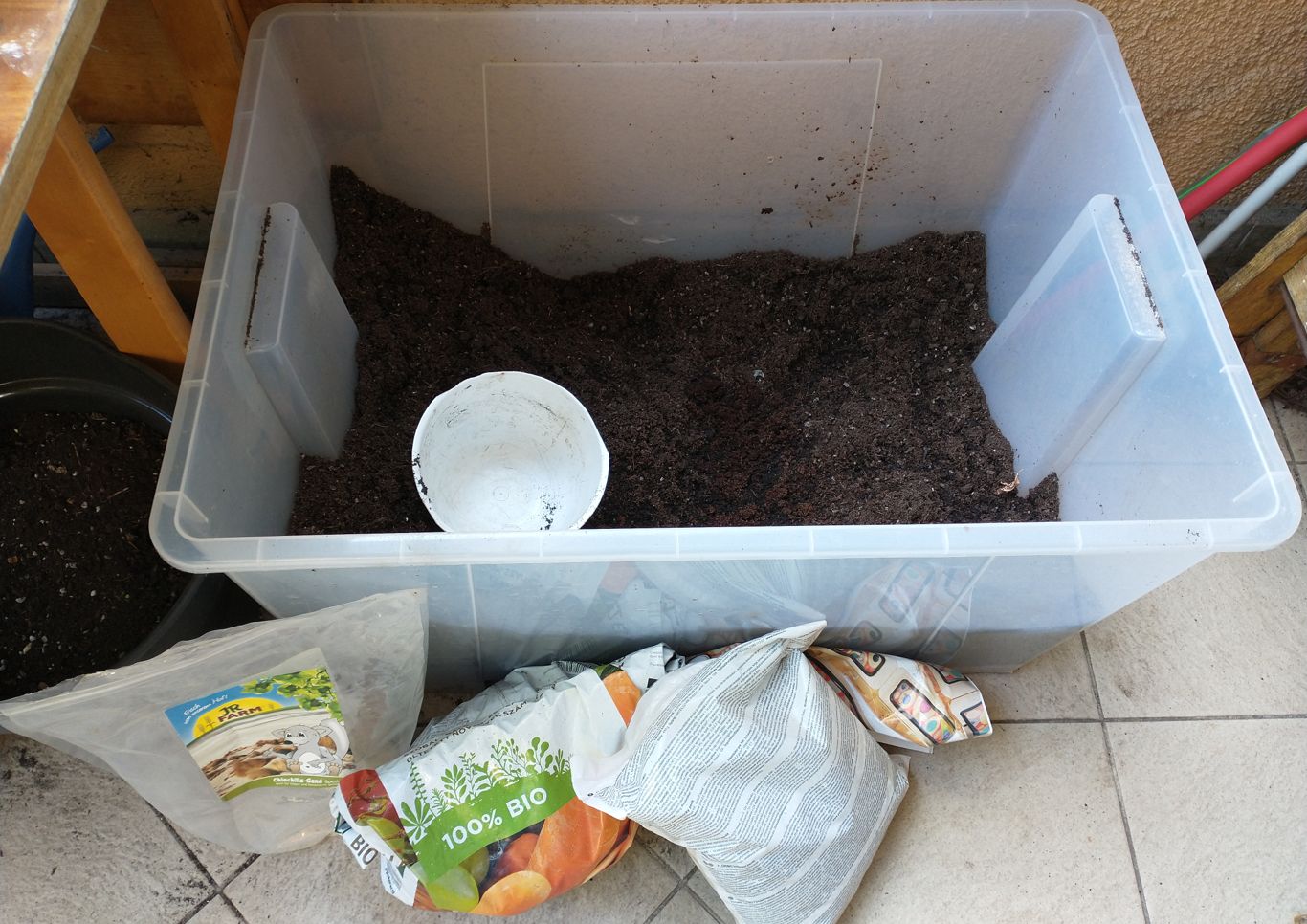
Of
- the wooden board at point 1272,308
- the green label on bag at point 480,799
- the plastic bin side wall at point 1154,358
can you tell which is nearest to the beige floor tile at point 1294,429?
the wooden board at point 1272,308

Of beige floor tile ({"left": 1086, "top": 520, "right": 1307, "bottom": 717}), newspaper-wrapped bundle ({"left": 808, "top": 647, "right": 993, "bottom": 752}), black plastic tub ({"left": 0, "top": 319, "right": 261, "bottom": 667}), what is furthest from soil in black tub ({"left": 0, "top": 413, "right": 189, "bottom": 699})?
beige floor tile ({"left": 1086, "top": 520, "right": 1307, "bottom": 717})

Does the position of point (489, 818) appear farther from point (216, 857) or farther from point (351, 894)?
point (216, 857)

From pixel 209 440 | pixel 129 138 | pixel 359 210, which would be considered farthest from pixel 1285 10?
pixel 129 138

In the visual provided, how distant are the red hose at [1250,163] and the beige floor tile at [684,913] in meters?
0.97

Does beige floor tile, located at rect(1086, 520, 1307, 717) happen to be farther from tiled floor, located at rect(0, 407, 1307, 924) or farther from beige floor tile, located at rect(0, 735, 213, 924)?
beige floor tile, located at rect(0, 735, 213, 924)

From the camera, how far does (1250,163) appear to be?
111cm

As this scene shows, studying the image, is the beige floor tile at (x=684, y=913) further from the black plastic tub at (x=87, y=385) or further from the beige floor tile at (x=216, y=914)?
the black plastic tub at (x=87, y=385)

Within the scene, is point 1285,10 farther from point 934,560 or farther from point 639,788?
point 639,788

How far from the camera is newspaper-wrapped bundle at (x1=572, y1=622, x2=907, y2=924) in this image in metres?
0.87

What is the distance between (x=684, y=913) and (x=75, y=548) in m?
0.74

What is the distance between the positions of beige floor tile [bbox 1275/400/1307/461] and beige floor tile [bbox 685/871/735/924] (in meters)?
0.95

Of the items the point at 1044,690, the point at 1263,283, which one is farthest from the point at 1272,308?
the point at 1044,690

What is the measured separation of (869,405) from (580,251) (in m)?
0.43

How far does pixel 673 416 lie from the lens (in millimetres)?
1124
